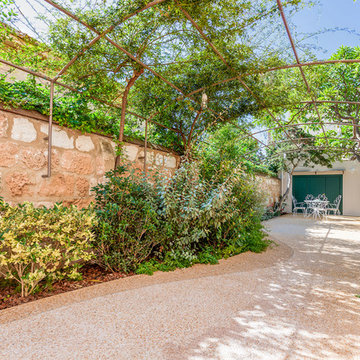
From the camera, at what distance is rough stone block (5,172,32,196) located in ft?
8.21

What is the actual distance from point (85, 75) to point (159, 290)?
2.66 m

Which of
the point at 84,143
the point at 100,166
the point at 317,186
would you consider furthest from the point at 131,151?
the point at 317,186

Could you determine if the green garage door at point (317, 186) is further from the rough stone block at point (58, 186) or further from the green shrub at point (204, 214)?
the rough stone block at point (58, 186)

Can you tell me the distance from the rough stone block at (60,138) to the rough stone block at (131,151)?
860 mm

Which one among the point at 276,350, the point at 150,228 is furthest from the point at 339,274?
the point at 150,228

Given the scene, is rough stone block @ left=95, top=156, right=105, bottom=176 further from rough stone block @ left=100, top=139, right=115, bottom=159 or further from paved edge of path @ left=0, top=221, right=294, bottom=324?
paved edge of path @ left=0, top=221, right=294, bottom=324

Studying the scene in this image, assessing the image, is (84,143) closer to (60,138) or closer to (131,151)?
(60,138)

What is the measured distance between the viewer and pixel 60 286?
7.79 ft

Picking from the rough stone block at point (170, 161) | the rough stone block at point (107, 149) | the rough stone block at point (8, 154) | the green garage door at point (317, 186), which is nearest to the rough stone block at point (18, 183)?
the rough stone block at point (8, 154)

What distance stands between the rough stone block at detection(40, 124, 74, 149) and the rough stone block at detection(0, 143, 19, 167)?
0.35 m

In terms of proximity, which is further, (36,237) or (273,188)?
(273,188)

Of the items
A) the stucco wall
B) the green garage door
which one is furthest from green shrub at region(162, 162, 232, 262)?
the stucco wall

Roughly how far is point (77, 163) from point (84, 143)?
269 mm

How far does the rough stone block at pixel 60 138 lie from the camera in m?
2.80
